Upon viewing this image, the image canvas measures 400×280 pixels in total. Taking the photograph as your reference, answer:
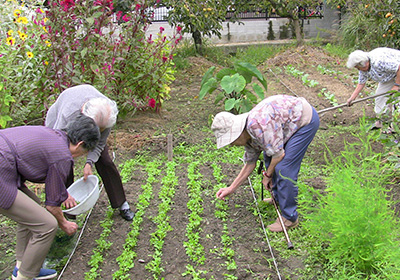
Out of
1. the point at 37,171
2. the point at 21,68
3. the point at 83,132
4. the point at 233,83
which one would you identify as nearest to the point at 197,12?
the point at 233,83

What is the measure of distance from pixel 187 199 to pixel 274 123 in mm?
1490

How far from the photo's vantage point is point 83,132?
9.37 ft

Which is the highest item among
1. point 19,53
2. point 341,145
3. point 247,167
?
point 19,53

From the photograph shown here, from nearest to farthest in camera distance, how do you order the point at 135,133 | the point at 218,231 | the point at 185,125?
the point at 218,231, the point at 135,133, the point at 185,125

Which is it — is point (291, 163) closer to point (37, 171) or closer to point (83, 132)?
point (83, 132)

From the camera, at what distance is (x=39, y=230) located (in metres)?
2.89

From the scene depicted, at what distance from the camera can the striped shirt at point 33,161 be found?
2.72m

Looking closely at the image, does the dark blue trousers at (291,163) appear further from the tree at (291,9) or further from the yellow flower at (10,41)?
the tree at (291,9)

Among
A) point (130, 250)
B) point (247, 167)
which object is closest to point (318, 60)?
point (247, 167)

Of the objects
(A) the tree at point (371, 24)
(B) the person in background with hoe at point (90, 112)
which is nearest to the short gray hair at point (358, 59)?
(B) the person in background with hoe at point (90, 112)

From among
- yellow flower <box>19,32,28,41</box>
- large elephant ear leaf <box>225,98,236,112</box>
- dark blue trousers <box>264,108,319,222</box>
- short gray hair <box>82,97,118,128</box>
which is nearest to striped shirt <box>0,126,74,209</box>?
short gray hair <box>82,97,118,128</box>

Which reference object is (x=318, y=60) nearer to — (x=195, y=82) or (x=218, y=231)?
(x=195, y=82)

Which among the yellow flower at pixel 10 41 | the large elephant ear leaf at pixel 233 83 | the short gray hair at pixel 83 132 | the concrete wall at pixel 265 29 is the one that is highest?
the yellow flower at pixel 10 41

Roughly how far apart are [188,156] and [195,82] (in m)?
3.50
